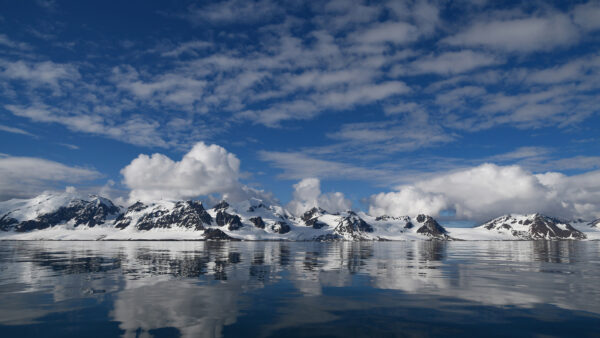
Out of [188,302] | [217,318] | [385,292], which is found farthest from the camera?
[385,292]

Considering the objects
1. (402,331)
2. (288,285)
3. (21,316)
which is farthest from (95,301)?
(402,331)

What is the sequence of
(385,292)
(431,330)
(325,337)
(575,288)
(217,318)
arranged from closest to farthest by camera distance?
1. (325,337)
2. (431,330)
3. (217,318)
4. (385,292)
5. (575,288)

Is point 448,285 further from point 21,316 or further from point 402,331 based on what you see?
point 21,316

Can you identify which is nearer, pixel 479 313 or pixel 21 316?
pixel 21 316

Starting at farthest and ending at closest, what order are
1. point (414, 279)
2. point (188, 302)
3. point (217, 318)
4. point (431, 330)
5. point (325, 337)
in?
point (414, 279) → point (188, 302) → point (217, 318) → point (431, 330) → point (325, 337)

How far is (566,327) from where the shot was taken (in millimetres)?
22141

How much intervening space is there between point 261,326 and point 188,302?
9.60 m

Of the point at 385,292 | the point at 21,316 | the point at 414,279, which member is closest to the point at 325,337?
the point at 385,292

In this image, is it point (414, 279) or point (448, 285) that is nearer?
point (448, 285)

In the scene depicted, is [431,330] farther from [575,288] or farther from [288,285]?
[575,288]

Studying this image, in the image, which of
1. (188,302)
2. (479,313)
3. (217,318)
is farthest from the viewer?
(188,302)

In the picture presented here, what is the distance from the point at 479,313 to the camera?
25.6 m

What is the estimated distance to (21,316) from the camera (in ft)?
78.5

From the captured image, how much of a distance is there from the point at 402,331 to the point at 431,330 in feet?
6.18
